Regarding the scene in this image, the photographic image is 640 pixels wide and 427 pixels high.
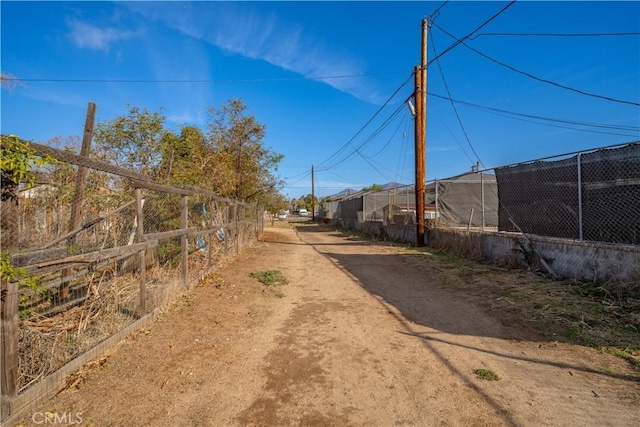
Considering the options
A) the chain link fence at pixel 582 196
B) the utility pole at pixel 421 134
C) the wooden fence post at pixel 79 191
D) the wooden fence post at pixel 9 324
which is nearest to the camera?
the wooden fence post at pixel 9 324

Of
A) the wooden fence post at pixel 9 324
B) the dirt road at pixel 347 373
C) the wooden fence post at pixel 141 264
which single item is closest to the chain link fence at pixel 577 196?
the dirt road at pixel 347 373

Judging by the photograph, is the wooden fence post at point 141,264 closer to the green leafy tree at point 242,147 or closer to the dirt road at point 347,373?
the dirt road at point 347,373

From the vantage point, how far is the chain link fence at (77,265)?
259 centimetres

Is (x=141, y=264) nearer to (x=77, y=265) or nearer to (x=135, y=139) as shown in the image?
(x=77, y=265)

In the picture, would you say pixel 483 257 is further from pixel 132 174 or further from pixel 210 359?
pixel 132 174

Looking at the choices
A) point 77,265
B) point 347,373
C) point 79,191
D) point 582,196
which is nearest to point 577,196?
point 582,196

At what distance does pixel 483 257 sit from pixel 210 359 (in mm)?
8416

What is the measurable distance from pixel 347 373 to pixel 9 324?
2.76m

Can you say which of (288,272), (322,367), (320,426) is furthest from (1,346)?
(288,272)

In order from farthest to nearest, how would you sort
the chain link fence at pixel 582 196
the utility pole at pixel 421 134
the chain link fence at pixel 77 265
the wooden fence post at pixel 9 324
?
the utility pole at pixel 421 134 → the chain link fence at pixel 582 196 → the chain link fence at pixel 77 265 → the wooden fence post at pixel 9 324

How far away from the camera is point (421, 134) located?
1321 cm

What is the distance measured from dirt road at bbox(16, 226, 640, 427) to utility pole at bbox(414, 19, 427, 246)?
791 centimetres

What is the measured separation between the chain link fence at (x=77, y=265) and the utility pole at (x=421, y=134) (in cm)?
826

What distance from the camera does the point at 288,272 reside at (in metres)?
8.79
